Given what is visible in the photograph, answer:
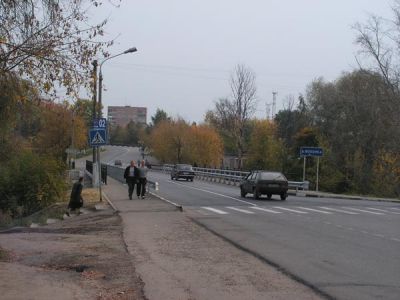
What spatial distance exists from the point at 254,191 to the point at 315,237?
54.5 ft

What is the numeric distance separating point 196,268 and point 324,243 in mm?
4335

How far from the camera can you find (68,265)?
10547 millimetres

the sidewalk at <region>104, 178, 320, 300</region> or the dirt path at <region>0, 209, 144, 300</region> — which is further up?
the sidewalk at <region>104, 178, 320, 300</region>

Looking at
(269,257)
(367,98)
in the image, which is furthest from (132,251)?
(367,98)

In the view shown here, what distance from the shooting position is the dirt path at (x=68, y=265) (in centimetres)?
815

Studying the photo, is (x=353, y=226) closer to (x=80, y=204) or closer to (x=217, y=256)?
(x=217, y=256)

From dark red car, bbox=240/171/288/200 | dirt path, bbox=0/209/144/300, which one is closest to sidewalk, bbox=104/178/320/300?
dirt path, bbox=0/209/144/300

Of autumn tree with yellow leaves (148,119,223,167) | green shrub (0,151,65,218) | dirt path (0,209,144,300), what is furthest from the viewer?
autumn tree with yellow leaves (148,119,223,167)

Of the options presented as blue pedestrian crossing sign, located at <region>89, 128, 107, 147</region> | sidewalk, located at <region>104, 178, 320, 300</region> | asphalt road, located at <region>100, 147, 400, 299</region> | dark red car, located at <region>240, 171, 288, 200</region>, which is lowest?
sidewalk, located at <region>104, 178, 320, 300</region>

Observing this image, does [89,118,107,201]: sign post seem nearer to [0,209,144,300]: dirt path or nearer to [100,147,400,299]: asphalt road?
[100,147,400,299]: asphalt road

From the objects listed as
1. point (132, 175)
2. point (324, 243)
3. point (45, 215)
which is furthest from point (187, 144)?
point (324, 243)

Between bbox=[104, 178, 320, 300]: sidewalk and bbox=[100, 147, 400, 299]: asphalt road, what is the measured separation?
440mm

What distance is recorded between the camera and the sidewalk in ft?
26.9

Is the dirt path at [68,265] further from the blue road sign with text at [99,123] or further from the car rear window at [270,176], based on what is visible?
the car rear window at [270,176]
